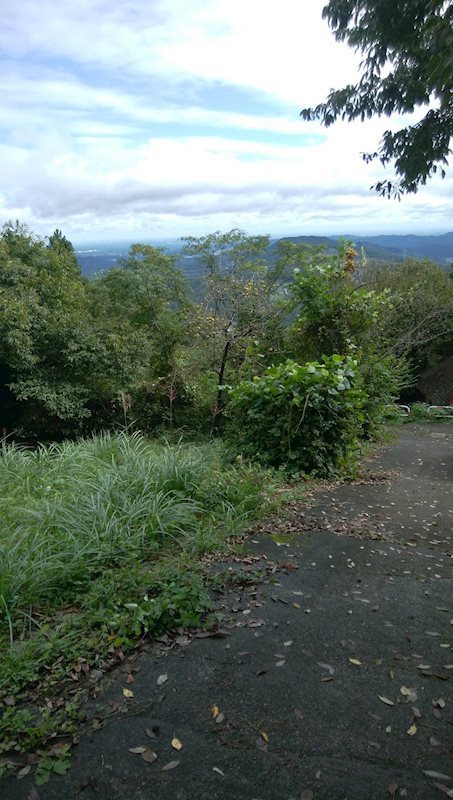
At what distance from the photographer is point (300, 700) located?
82.0 inches

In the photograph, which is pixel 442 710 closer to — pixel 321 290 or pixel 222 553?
pixel 222 553

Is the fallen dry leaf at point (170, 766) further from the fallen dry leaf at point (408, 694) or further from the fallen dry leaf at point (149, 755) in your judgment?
the fallen dry leaf at point (408, 694)

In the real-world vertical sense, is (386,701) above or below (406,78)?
below

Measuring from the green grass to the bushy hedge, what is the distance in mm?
638

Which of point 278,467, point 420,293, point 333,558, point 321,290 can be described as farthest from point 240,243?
point 333,558

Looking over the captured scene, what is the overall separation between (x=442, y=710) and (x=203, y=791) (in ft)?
3.23

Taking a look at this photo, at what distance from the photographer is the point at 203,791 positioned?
5.54 ft

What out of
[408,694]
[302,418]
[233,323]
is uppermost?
[233,323]

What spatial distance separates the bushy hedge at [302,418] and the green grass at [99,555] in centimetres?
→ 64

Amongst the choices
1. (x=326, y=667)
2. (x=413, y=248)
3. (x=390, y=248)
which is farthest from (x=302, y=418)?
(x=413, y=248)

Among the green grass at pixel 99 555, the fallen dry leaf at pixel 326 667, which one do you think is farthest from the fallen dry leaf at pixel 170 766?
the fallen dry leaf at pixel 326 667

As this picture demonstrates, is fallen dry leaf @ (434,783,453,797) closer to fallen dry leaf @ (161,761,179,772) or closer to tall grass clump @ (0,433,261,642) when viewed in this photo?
fallen dry leaf @ (161,761,179,772)

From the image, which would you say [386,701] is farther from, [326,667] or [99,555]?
[99,555]

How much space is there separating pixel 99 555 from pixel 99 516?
410 mm
